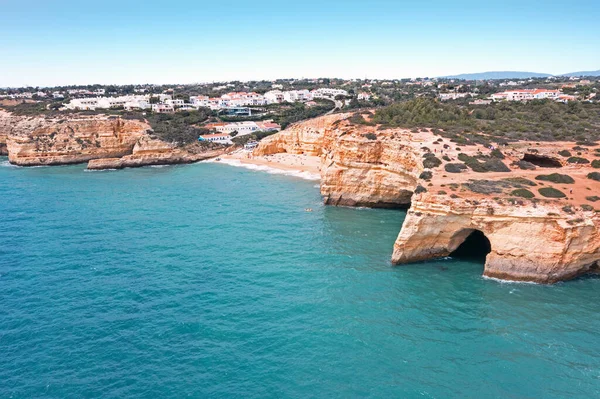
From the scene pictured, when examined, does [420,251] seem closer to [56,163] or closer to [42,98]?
[56,163]

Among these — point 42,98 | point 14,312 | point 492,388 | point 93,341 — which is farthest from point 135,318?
point 42,98

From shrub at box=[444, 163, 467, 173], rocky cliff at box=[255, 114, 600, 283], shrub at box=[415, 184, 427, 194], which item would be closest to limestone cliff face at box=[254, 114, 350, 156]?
rocky cliff at box=[255, 114, 600, 283]


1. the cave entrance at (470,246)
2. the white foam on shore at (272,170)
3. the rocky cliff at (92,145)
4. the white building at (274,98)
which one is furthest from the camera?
the white building at (274,98)

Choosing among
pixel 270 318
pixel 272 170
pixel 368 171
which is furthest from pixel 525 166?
pixel 272 170

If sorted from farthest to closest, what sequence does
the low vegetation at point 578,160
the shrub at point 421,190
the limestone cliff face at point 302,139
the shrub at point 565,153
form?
the limestone cliff face at point 302,139 → the shrub at point 565,153 → the low vegetation at point 578,160 → the shrub at point 421,190

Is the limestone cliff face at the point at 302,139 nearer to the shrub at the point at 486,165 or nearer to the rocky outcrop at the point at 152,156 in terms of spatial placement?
the rocky outcrop at the point at 152,156

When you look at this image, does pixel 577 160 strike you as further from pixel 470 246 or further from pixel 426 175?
pixel 426 175

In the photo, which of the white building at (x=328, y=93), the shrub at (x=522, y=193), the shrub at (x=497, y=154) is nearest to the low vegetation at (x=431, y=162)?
the shrub at (x=497, y=154)
